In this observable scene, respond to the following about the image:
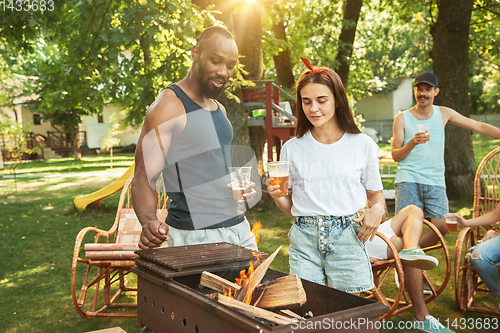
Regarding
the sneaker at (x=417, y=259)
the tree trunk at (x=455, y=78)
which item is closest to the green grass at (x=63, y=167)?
the tree trunk at (x=455, y=78)

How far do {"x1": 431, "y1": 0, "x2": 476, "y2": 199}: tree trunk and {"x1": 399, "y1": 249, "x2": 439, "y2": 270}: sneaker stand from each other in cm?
651

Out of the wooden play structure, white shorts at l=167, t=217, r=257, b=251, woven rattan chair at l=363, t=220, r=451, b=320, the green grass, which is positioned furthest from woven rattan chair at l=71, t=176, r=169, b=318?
the green grass

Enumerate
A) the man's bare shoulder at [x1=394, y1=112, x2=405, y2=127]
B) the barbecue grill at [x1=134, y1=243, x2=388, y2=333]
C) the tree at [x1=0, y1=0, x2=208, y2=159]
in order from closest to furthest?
the barbecue grill at [x1=134, y1=243, x2=388, y2=333], the man's bare shoulder at [x1=394, y1=112, x2=405, y2=127], the tree at [x1=0, y1=0, x2=208, y2=159]

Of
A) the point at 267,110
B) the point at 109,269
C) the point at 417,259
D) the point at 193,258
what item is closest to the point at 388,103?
the point at 267,110

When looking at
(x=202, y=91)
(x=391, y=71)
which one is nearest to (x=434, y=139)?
(x=202, y=91)

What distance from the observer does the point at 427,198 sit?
425cm

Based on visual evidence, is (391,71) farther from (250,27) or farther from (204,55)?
(204,55)

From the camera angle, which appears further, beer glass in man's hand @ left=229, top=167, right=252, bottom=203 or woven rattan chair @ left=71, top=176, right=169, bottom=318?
woven rattan chair @ left=71, top=176, right=169, bottom=318

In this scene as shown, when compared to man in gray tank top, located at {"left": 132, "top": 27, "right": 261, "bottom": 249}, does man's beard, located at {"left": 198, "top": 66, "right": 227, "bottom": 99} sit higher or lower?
higher

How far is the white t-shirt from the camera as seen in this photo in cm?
222

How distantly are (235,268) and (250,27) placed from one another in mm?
7445

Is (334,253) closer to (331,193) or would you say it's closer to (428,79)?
(331,193)

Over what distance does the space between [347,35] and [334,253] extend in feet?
38.2

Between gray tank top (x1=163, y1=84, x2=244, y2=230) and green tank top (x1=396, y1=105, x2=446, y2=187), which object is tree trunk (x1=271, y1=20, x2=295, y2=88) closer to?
green tank top (x1=396, y1=105, x2=446, y2=187)
